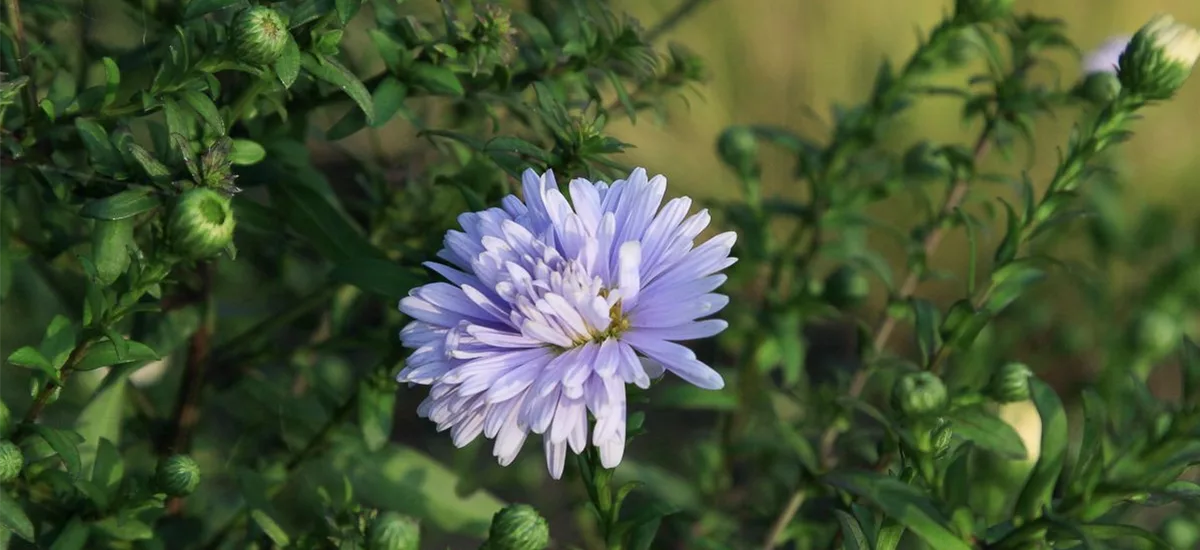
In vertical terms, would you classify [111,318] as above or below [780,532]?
above

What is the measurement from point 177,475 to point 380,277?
0.20 metres

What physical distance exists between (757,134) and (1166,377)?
3.74 ft

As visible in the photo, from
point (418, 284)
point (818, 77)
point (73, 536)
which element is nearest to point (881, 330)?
point (418, 284)

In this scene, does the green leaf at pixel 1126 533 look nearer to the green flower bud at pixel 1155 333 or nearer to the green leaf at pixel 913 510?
the green leaf at pixel 913 510

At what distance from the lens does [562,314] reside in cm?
63

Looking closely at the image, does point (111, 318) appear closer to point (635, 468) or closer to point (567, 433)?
point (567, 433)

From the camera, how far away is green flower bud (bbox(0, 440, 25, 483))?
0.68m

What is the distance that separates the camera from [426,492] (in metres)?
0.99

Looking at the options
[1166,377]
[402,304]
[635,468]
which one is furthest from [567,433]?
[1166,377]

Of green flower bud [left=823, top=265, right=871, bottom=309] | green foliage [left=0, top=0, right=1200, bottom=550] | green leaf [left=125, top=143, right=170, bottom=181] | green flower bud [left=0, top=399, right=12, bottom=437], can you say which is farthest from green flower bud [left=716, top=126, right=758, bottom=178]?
green flower bud [left=0, top=399, right=12, bottom=437]

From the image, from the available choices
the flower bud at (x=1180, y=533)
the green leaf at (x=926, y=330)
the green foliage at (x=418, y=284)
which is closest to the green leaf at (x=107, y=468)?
the green foliage at (x=418, y=284)

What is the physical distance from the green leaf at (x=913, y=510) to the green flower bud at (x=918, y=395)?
0.06 m

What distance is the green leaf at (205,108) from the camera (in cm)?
70

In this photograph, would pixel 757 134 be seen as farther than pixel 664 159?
No
